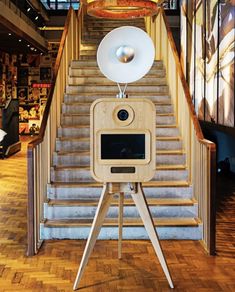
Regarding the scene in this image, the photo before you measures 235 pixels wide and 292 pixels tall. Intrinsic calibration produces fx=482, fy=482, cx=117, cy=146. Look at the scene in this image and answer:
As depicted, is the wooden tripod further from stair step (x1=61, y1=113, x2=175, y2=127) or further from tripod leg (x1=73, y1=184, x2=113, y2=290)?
stair step (x1=61, y1=113, x2=175, y2=127)

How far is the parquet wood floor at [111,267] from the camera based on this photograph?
361 centimetres

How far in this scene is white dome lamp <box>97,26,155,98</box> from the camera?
3738 mm

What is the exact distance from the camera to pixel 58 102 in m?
6.19

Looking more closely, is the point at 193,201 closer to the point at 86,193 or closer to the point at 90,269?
the point at 86,193

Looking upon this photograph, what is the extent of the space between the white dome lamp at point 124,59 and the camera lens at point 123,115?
0.75 ft

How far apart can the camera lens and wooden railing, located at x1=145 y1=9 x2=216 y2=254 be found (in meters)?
1.12

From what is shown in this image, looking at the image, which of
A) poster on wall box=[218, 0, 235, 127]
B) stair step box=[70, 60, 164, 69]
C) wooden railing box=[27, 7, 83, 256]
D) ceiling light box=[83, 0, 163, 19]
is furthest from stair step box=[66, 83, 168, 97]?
ceiling light box=[83, 0, 163, 19]

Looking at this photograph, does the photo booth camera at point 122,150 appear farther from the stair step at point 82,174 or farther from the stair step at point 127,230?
the stair step at point 82,174

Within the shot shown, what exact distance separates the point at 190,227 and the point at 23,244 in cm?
163

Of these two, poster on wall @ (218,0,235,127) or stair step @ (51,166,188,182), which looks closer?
stair step @ (51,166,188,182)

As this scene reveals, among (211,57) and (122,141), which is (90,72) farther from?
(122,141)

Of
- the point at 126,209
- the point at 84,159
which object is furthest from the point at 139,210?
the point at 84,159

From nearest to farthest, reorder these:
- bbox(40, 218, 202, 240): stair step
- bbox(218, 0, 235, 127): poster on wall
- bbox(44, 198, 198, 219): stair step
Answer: bbox(40, 218, 202, 240): stair step, bbox(44, 198, 198, 219): stair step, bbox(218, 0, 235, 127): poster on wall

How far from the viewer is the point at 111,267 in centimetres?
401
